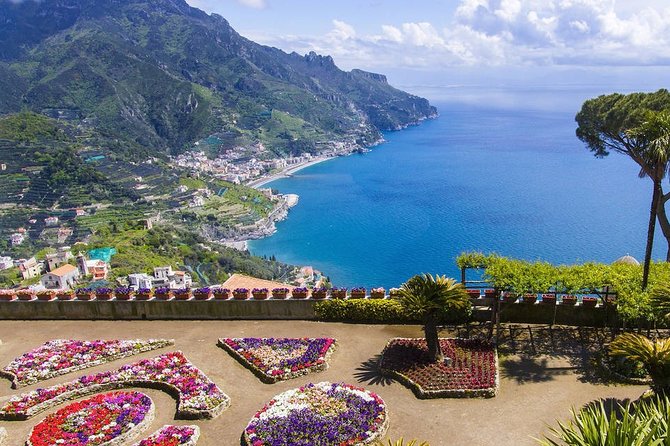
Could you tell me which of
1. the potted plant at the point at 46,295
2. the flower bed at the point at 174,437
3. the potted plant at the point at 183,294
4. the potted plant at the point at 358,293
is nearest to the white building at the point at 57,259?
the potted plant at the point at 46,295

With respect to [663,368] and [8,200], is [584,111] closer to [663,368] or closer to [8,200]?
[663,368]

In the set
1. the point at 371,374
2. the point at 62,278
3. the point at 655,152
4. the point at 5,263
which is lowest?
the point at 5,263

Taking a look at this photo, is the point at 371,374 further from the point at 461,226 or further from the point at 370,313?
the point at 461,226

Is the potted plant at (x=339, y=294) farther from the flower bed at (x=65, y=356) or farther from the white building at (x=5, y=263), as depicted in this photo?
the white building at (x=5, y=263)

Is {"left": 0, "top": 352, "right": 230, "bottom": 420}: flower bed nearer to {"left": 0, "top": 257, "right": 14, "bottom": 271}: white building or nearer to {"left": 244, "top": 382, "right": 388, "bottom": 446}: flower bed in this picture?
{"left": 244, "top": 382, "right": 388, "bottom": 446}: flower bed

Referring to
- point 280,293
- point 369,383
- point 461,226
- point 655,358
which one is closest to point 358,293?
point 280,293

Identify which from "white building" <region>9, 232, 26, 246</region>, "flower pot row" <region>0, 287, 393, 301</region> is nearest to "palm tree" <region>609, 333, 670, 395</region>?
"flower pot row" <region>0, 287, 393, 301</region>
